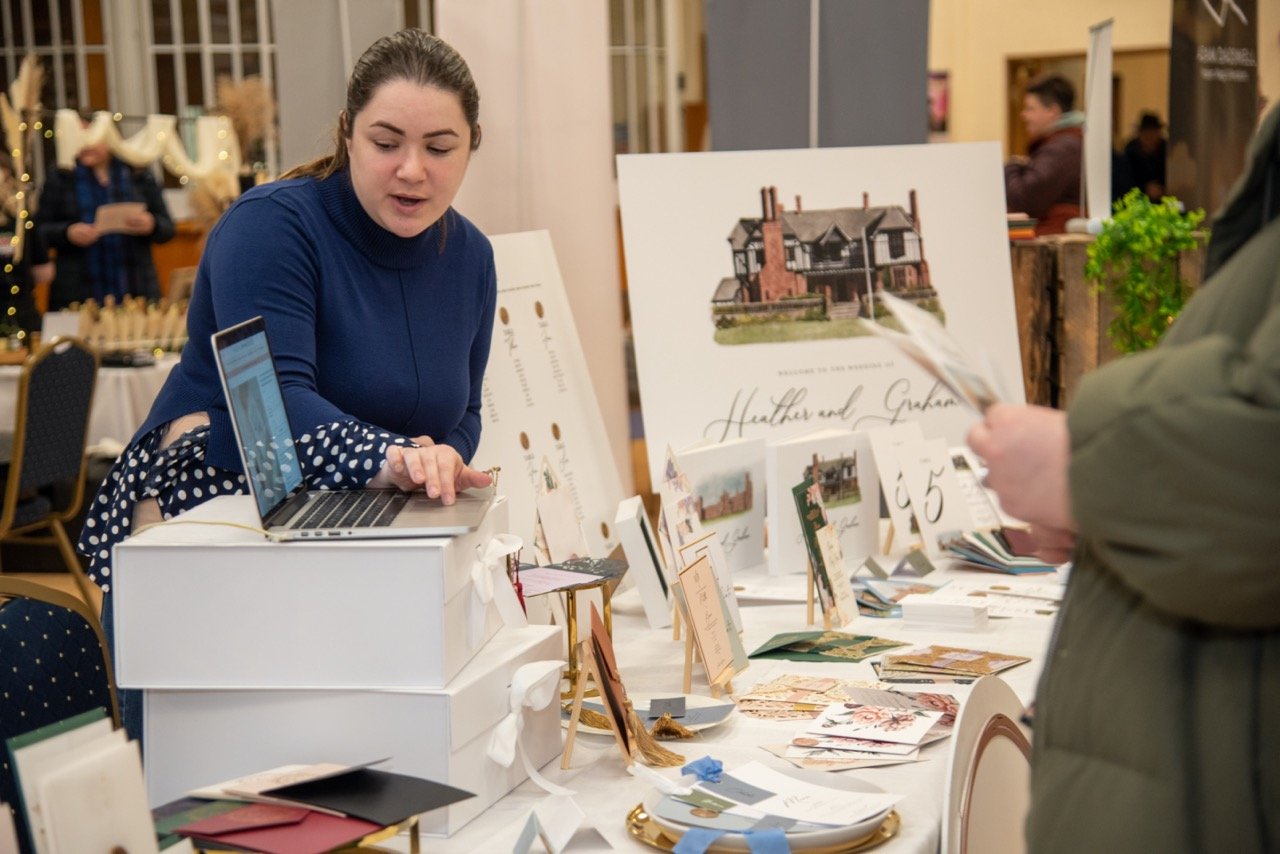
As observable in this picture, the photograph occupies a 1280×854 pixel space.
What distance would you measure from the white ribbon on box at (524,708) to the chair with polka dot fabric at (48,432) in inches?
145

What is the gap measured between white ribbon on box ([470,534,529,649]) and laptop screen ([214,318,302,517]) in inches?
9.2

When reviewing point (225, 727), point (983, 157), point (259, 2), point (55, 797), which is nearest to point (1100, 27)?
point (983, 157)

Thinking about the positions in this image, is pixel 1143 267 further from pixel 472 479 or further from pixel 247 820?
pixel 247 820

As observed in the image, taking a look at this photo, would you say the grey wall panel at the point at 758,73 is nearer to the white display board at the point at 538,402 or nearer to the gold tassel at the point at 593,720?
the white display board at the point at 538,402

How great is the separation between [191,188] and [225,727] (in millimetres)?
7989

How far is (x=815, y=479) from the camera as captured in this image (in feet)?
9.11

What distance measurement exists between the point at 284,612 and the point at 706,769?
490mm

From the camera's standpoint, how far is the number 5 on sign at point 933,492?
115 inches

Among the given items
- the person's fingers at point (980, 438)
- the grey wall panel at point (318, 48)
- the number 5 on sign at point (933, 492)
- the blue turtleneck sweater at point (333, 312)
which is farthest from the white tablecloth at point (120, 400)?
the person's fingers at point (980, 438)

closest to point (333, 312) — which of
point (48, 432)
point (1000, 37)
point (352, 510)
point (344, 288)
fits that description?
point (344, 288)

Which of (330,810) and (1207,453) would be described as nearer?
(1207,453)

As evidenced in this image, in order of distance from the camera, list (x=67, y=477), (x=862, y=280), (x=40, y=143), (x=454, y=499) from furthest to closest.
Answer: (x=40, y=143)
(x=67, y=477)
(x=862, y=280)
(x=454, y=499)

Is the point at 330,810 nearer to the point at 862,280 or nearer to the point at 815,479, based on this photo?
the point at 815,479

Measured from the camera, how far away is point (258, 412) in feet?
4.92
